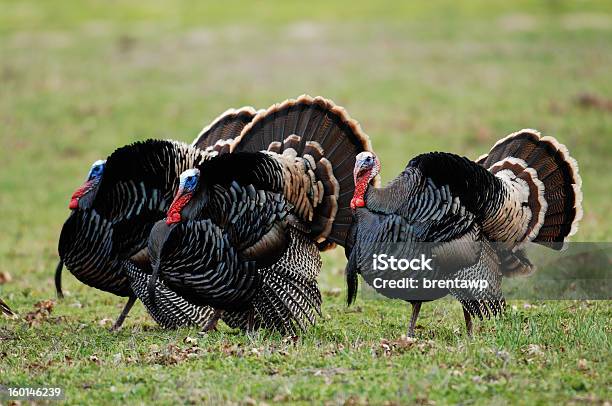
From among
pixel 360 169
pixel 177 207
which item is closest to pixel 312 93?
pixel 360 169

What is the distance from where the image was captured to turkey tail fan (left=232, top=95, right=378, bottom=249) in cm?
841

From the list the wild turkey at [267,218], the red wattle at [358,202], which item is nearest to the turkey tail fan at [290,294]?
the wild turkey at [267,218]

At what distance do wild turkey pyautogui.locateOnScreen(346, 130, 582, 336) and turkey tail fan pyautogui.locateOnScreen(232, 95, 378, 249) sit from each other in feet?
1.82

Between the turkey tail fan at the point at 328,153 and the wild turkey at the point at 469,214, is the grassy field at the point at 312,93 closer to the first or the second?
the wild turkey at the point at 469,214

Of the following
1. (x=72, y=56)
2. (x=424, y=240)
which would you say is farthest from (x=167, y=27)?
(x=424, y=240)

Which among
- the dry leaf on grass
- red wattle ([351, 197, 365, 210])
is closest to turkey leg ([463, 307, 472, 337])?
red wattle ([351, 197, 365, 210])

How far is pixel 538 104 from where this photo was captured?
802 inches

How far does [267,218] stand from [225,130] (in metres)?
1.80

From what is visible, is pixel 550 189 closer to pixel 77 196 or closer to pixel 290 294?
pixel 290 294

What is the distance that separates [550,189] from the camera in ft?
26.9

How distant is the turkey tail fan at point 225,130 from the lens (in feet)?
31.3

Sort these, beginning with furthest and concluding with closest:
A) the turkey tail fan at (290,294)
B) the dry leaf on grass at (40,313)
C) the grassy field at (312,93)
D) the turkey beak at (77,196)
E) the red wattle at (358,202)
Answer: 1. the dry leaf on grass at (40,313)
2. the turkey beak at (77,196)
3. the turkey tail fan at (290,294)
4. the red wattle at (358,202)
5. the grassy field at (312,93)

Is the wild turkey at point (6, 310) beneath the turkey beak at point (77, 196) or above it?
beneath

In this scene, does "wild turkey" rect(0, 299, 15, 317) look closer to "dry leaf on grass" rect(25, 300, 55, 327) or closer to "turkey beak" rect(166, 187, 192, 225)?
"dry leaf on grass" rect(25, 300, 55, 327)
